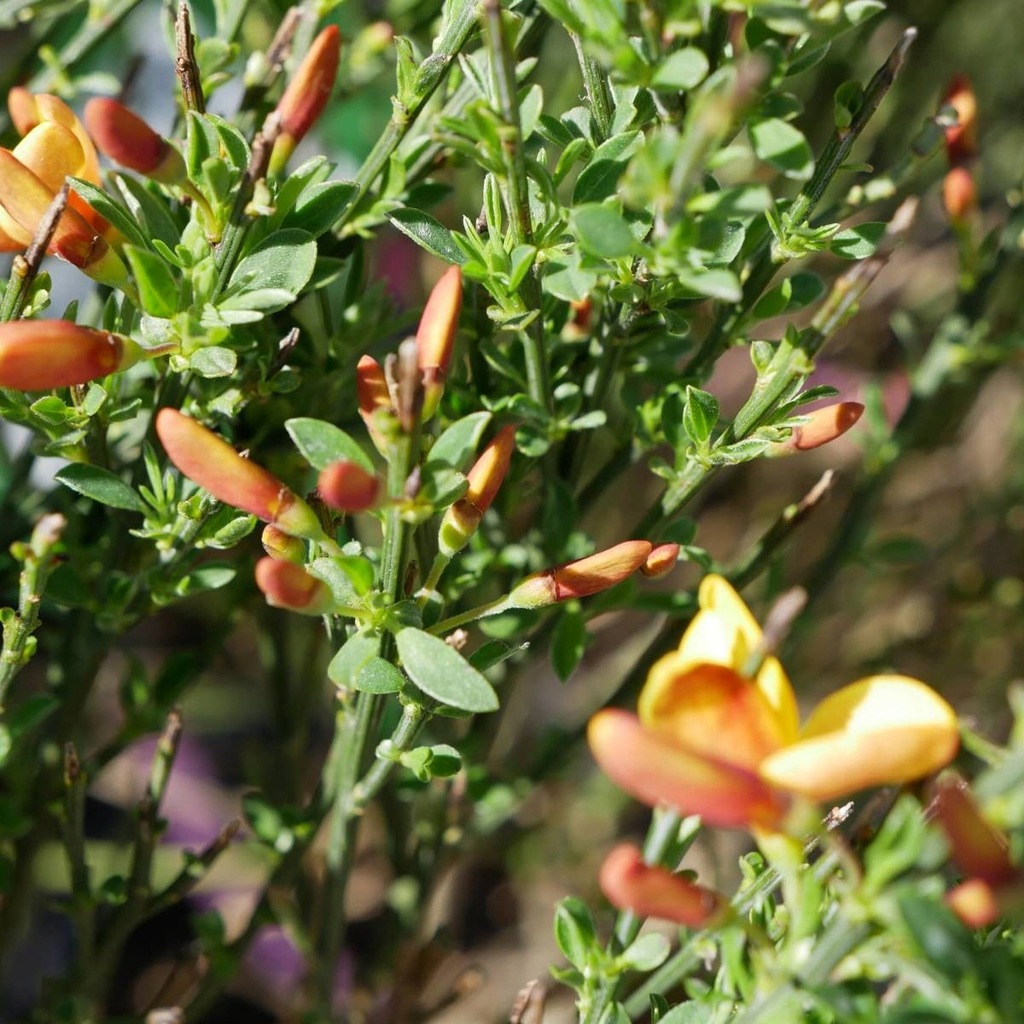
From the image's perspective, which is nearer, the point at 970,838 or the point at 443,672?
the point at 970,838

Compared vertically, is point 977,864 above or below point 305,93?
below

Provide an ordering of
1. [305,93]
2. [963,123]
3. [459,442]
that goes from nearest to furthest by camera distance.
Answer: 1. [459,442]
2. [305,93]
3. [963,123]

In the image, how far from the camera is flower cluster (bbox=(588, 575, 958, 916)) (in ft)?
1.49

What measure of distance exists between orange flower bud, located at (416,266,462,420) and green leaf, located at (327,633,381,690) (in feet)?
0.43

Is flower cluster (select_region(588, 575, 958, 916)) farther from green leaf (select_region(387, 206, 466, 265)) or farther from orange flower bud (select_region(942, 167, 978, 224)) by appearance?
orange flower bud (select_region(942, 167, 978, 224))

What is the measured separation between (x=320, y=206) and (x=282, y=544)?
0.71ft

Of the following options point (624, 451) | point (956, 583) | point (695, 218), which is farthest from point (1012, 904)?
point (956, 583)

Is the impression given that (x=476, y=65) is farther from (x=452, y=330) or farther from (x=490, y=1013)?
(x=490, y=1013)

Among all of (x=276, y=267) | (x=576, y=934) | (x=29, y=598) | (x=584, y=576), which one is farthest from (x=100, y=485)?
(x=576, y=934)

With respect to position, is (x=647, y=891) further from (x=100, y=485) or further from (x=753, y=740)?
(x=100, y=485)

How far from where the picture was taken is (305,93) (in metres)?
0.67

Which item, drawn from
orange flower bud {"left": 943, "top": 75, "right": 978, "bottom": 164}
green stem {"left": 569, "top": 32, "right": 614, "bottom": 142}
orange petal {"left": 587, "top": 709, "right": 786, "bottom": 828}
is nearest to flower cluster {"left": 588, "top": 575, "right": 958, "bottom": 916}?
orange petal {"left": 587, "top": 709, "right": 786, "bottom": 828}

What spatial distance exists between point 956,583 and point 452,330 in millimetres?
1094

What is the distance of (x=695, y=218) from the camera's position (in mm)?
568
